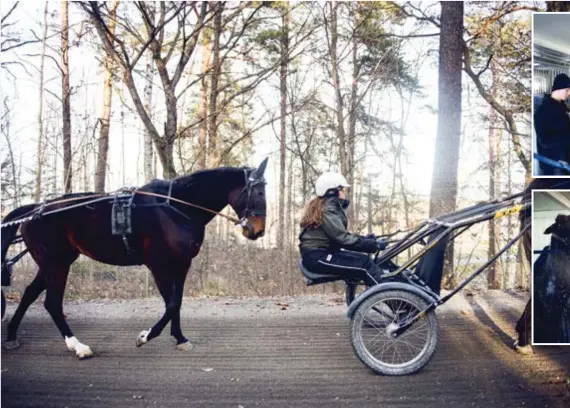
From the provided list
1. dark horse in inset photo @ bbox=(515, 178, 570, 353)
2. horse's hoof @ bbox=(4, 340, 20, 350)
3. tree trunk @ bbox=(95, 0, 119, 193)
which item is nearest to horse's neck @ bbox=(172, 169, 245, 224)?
tree trunk @ bbox=(95, 0, 119, 193)

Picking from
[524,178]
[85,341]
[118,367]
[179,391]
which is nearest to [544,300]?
[524,178]

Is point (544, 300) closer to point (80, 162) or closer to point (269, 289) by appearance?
point (269, 289)

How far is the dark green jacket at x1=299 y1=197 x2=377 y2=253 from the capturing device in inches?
126

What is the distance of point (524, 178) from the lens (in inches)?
144

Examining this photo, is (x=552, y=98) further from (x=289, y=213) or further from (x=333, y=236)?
(x=289, y=213)

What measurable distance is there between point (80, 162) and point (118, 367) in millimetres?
1495

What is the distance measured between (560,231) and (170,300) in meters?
2.49

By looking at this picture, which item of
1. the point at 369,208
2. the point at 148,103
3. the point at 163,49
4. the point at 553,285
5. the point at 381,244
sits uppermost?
the point at 163,49

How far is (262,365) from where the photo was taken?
3270 millimetres

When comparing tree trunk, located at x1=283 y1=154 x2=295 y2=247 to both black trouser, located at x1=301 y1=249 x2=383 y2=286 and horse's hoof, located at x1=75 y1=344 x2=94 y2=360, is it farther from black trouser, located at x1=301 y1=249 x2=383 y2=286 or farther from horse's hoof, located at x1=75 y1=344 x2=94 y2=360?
horse's hoof, located at x1=75 y1=344 x2=94 y2=360

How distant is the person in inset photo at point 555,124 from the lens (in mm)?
3383

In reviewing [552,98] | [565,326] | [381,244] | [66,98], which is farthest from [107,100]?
[565,326]

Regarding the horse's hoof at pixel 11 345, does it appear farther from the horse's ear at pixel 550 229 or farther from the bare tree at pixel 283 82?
the horse's ear at pixel 550 229

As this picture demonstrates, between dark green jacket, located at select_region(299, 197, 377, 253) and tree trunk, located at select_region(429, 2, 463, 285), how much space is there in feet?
3.19
